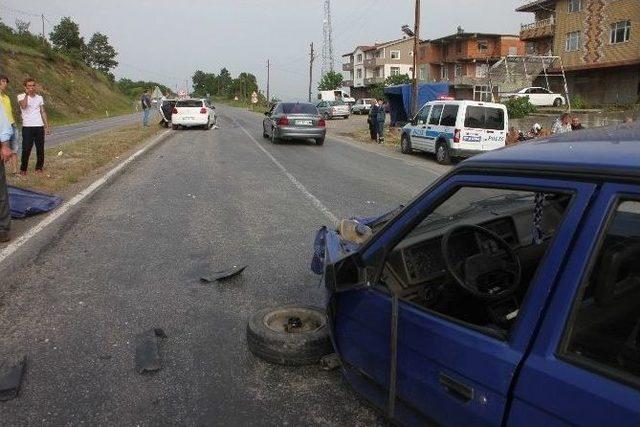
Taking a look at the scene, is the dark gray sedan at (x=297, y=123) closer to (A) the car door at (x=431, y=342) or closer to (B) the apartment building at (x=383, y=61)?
(A) the car door at (x=431, y=342)

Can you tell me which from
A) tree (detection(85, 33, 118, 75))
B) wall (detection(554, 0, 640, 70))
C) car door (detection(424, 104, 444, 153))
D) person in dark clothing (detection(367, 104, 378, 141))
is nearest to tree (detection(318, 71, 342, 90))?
tree (detection(85, 33, 118, 75))

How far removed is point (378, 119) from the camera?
22.9 m

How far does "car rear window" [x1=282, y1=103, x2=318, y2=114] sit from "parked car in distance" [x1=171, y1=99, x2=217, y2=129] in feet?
25.0

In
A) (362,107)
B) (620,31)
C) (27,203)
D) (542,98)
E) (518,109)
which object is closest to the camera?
(27,203)

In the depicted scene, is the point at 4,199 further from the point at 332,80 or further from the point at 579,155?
the point at 332,80

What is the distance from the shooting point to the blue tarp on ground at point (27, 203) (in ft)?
23.7

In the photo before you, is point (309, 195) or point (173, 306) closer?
point (173, 306)

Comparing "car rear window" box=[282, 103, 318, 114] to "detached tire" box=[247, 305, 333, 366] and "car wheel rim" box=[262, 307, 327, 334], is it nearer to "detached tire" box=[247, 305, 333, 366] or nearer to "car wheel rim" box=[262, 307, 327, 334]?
"car wheel rim" box=[262, 307, 327, 334]

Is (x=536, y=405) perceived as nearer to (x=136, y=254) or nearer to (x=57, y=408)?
(x=57, y=408)

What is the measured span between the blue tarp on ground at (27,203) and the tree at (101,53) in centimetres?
9737

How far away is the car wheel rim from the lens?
3722 millimetres

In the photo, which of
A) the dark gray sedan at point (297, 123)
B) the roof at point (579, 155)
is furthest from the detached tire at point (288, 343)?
the dark gray sedan at point (297, 123)

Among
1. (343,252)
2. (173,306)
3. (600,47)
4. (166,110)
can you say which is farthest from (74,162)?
(600,47)

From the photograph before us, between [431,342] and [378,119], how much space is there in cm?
2125
